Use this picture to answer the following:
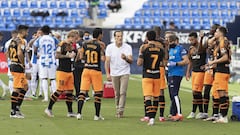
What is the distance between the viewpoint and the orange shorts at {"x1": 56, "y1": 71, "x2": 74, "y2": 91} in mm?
17328

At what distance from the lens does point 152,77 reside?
52.6 feet

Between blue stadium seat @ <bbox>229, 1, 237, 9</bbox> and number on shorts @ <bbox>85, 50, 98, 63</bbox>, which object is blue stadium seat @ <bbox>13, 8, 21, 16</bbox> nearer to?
blue stadium seat @ <bbox>229, 1, 237, 9</bbox>

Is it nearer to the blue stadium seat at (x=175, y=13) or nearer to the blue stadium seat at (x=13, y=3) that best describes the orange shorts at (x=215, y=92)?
the blue stadium seat at (x=175, y=13)

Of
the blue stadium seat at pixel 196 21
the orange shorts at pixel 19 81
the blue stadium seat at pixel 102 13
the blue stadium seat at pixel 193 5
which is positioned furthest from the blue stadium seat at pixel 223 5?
the orange shorts at pixel 19 81

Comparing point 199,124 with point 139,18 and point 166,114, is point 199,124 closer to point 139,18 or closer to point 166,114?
point 166,114

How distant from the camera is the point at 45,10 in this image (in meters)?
46.0

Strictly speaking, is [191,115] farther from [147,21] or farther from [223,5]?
[223,5]

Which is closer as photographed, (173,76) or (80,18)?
(173,76)

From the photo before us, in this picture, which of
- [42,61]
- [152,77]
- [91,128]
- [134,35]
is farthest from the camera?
[134,35]

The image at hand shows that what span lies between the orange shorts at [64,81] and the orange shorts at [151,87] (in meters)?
2.15

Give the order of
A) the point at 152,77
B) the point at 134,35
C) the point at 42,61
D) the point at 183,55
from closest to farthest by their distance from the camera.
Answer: the point at 152,77 → the point at 183,55 → the point at 42,61 → the point at 134,35

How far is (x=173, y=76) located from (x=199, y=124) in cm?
145

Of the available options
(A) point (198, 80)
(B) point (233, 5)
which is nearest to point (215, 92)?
(A) point (198, 80)

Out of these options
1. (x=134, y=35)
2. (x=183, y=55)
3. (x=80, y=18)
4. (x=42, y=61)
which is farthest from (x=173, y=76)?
(x=80, y=18)
